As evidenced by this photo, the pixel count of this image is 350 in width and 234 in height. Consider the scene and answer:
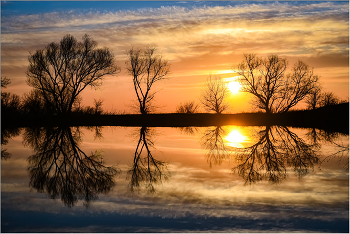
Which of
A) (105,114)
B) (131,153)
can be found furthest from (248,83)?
(131,153)

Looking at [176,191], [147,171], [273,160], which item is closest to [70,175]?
[147,171]

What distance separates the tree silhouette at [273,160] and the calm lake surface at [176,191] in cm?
3

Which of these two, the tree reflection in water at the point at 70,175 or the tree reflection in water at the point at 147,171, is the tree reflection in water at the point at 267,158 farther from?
the tree reflection in water at the point at 70,175

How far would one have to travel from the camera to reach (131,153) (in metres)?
13.9

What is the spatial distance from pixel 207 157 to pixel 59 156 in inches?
193

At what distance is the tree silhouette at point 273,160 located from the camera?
31.9ft

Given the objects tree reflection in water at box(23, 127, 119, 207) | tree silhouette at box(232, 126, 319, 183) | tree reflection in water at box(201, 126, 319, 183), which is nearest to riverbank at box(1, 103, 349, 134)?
tree reflection in water at box(201, 126, 319, 183)

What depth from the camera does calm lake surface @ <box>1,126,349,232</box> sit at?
6.04 m

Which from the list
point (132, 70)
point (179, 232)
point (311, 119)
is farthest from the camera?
point (132, 70)

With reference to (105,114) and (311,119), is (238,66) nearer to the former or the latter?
(311,119)

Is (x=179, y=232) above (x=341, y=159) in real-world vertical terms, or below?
below

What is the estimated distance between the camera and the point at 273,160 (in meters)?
11.7

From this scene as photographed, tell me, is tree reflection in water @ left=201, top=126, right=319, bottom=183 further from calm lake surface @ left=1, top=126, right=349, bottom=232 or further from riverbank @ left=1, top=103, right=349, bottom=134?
riverbank @ left=1, top=103, right=349, bottom=134

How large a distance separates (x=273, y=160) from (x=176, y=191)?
476 centimetres
